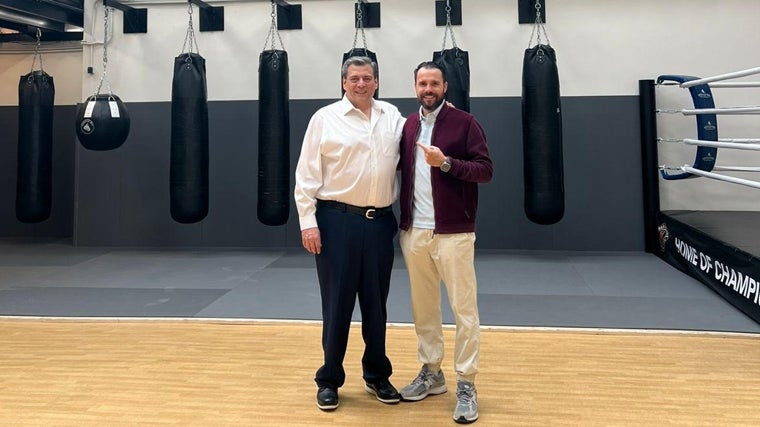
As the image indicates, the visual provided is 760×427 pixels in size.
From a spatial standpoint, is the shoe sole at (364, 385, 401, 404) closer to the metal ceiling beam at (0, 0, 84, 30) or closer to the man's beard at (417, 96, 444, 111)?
the man's beard at (417, 96, 444, 111)

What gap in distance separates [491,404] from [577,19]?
4798 millimetres

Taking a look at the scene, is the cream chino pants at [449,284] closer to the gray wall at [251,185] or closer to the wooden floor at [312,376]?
the wooden floor at [312,376]

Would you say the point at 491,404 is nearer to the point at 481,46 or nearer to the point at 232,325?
the point at 232,325

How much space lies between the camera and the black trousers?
1.88 meters

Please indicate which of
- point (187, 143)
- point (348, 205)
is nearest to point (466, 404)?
point (348, 205)

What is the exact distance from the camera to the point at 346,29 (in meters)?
5.73

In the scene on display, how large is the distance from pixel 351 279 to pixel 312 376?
0.59m

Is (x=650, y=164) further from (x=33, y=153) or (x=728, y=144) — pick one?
(x=33, y=153)

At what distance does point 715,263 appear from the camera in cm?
359

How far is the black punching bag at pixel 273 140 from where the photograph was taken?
14.6 feet

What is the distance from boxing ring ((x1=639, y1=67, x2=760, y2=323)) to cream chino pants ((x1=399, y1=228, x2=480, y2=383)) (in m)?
2.18

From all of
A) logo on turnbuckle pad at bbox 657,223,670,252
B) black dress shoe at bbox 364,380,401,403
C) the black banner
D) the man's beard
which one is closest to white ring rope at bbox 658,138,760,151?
the black banner

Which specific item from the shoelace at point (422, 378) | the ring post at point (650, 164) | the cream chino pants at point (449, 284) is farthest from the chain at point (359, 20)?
the shoelace at point (422, 378)

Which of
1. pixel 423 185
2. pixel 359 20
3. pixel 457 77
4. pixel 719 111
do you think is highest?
pixel 359 20
